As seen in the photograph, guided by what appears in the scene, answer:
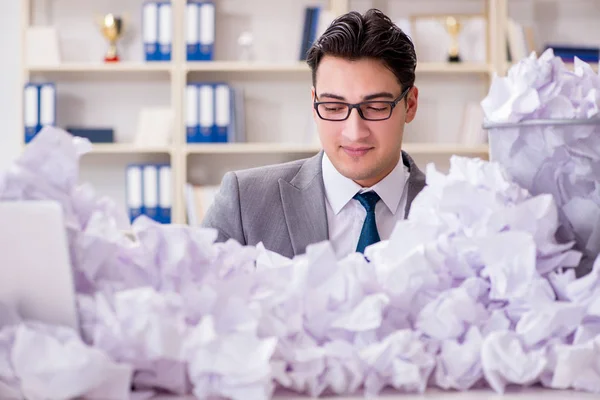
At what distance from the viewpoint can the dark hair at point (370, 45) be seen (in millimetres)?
1894

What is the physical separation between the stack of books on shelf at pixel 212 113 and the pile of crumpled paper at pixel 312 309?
3.13m

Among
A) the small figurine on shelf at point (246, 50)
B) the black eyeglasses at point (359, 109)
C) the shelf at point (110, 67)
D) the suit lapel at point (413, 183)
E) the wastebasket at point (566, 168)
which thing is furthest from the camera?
the small figurine on shelf at point (246, 50)

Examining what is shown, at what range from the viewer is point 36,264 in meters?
0.59

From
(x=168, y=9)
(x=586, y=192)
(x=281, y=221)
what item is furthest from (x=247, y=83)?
(x=586, y=192)

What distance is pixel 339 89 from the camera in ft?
5.98

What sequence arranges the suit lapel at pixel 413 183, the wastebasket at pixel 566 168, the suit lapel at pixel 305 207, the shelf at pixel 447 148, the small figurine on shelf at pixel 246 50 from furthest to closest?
the small figurine on shelf at pixel 246 50 → the shelf at pixel 447 148 → the suit lapel at pixel 413 183 → the suit lapel at pixel 305 207 → the wastebasket at pixel 566 168

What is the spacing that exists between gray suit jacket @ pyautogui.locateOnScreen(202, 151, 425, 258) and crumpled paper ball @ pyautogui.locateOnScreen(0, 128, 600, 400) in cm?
112

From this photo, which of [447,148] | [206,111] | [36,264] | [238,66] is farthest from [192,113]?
[36,264]

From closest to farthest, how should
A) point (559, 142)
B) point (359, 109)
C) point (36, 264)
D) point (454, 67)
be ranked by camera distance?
point (36, 264) < point (559, 142) < point (359, 109) < point (454, 67)

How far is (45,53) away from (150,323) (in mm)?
3482

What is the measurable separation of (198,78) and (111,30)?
0.47m

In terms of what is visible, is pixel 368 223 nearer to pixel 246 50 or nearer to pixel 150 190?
pixel 150 190

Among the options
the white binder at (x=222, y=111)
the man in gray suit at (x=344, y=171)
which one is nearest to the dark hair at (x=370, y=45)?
the man in gray suit at (x=344, y=171)

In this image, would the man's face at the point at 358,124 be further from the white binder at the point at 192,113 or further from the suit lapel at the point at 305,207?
the white binder at the point at 192,113
